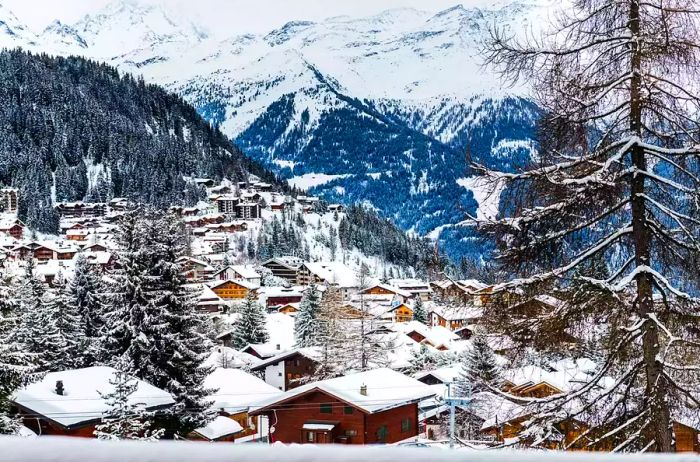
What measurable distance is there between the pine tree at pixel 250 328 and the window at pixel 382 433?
2432cm

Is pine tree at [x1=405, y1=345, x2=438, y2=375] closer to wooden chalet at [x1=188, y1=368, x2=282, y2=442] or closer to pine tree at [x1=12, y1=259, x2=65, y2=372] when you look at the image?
wooden chalet at [x1=188, y1=368, x2=282, y2=442]

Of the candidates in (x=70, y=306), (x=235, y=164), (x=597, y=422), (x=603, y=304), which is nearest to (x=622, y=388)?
(x=597, y=422)

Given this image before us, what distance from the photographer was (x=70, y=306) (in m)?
24.7

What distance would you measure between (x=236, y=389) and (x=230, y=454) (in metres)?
26.0

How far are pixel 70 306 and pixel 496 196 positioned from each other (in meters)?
22.7

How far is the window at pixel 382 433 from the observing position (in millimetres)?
18605

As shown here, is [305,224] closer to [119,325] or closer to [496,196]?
[119,325]

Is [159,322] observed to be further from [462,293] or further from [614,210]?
[614,210]

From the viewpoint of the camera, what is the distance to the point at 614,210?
4793 mm

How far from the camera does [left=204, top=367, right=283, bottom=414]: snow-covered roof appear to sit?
78.6ft

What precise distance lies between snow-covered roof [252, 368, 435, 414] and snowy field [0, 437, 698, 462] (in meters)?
17.3

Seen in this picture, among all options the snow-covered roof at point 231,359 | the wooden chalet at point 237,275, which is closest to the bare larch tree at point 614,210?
the snow-covered roof at point 231,359

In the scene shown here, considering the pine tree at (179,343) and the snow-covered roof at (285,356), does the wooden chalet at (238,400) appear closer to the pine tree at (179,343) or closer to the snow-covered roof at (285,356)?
the pine tree at (179,343)

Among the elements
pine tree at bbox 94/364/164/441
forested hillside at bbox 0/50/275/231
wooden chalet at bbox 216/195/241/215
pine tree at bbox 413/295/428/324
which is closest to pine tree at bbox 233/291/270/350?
pine tree at bbox 413/295/428/324
